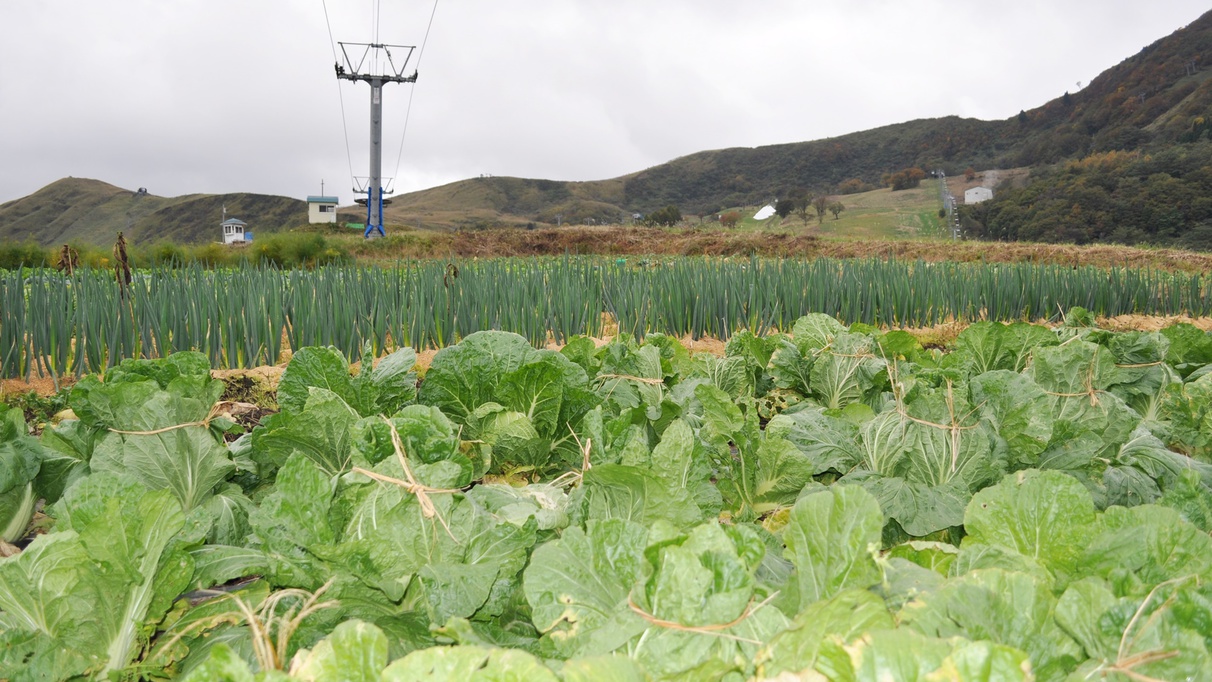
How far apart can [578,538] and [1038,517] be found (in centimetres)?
59

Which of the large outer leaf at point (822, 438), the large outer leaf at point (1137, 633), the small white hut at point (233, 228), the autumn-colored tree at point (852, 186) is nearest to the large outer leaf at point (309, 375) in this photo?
the large outer leaf at point (822, 438)

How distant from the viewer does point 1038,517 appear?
2.89 feet

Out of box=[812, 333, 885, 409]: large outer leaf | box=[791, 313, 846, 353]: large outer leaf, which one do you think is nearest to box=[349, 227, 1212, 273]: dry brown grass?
box=[791, 313, 846, 353]: large outer leaf

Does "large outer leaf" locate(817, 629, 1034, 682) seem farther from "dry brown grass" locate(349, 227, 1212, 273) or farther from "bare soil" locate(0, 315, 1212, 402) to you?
"dry brown grass" locate(349, 227, 1212, 273)

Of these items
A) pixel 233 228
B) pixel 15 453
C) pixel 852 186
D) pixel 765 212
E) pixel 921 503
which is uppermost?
pixel 852 186

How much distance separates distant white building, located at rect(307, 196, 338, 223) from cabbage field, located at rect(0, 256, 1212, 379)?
38.6m

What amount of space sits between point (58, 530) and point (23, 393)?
3.59 metres

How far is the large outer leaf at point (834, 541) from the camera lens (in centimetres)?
74

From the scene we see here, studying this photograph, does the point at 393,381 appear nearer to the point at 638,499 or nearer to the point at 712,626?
the point at 638,499

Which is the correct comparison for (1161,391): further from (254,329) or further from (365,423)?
(254,329)

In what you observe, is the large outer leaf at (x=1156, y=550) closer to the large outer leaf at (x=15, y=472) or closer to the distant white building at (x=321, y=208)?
the large outer leaf at (x=15, y=472)

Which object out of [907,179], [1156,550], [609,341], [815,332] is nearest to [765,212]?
[907,179]

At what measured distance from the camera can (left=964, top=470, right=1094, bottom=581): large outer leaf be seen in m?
0.85

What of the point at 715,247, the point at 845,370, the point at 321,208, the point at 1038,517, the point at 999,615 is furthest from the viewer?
the point at 321,208
